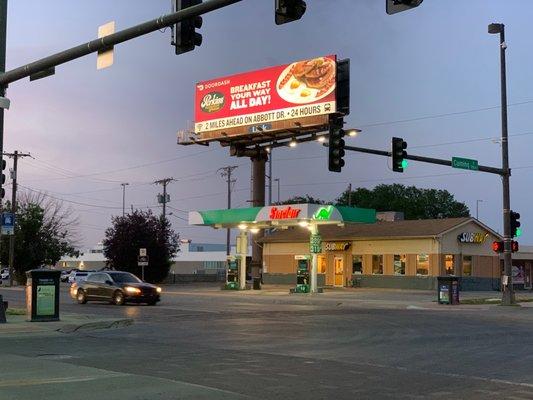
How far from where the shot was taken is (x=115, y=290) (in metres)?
29.2

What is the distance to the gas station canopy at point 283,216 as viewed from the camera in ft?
129

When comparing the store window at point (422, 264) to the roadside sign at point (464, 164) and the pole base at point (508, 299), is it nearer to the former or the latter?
the pole base at point (508, 299)

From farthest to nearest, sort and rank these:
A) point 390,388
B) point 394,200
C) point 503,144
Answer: point 394,200, point 503,144, point 390,388

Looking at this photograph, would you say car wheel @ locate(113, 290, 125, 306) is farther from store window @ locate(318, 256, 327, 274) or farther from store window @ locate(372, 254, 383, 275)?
store window @ locate(318, 256, 327, 274)

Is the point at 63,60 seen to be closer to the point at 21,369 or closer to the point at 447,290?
the point at 21,369

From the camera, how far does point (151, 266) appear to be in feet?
198

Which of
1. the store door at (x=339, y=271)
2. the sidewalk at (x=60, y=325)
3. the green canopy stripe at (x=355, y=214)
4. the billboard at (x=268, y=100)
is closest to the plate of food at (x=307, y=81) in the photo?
the billboard at (x=268, y=100)

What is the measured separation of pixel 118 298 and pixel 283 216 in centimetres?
1392

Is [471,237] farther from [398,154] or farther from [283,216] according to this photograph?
[398,154]

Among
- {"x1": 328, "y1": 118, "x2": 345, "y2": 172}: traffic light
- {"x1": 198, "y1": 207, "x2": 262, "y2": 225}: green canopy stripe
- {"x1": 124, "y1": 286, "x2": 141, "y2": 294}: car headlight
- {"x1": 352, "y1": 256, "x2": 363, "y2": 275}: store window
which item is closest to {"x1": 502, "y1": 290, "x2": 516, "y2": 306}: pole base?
{"x1": 328, "y1": 118, "x2": 345, "y2": 172}: traffic light

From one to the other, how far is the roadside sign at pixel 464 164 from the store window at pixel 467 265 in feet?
63.9

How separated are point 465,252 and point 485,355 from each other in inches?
1382

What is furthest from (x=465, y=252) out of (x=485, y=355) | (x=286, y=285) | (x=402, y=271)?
(x=485, y=355)

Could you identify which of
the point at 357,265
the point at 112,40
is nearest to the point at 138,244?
the point at 357,265
